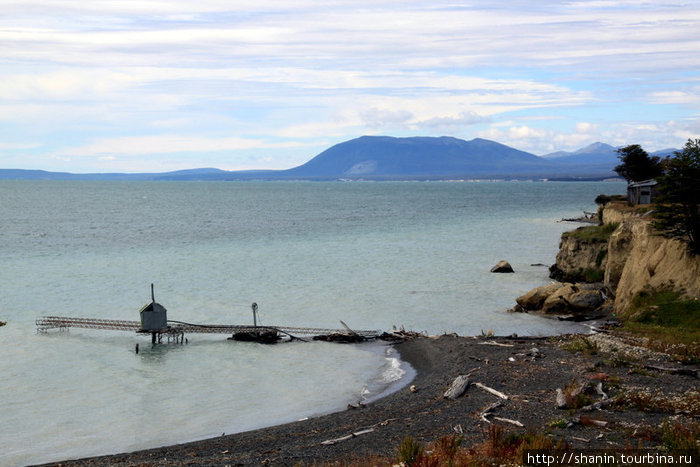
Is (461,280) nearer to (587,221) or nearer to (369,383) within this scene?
(369,383)

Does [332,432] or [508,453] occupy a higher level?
[508,453]

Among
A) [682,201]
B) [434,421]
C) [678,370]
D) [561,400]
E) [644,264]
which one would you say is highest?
[682,201]

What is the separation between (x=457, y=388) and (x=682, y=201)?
768 inches

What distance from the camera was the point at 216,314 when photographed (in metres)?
43.7

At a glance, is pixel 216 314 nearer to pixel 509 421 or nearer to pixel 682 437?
pixel 509 421

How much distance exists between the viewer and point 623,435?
17.8 m

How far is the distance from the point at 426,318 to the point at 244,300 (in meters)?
14.0

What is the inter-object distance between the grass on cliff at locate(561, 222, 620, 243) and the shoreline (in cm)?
2595

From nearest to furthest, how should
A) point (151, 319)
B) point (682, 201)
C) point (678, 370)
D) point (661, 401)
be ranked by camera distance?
1. point (661, 401)
2. point (678, 370)
3. point (682, 201)
4. point (151, 319)

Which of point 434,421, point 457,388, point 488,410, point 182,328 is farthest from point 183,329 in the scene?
point 488,410

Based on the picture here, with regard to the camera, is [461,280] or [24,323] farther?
[461,280]

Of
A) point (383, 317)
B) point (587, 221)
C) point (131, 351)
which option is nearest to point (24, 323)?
point (131, 351)

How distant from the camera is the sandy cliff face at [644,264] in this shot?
112 feet

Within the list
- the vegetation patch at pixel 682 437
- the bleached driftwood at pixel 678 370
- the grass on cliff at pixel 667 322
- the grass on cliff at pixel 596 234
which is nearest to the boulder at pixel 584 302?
the grass on cliff at pixel 667 322
